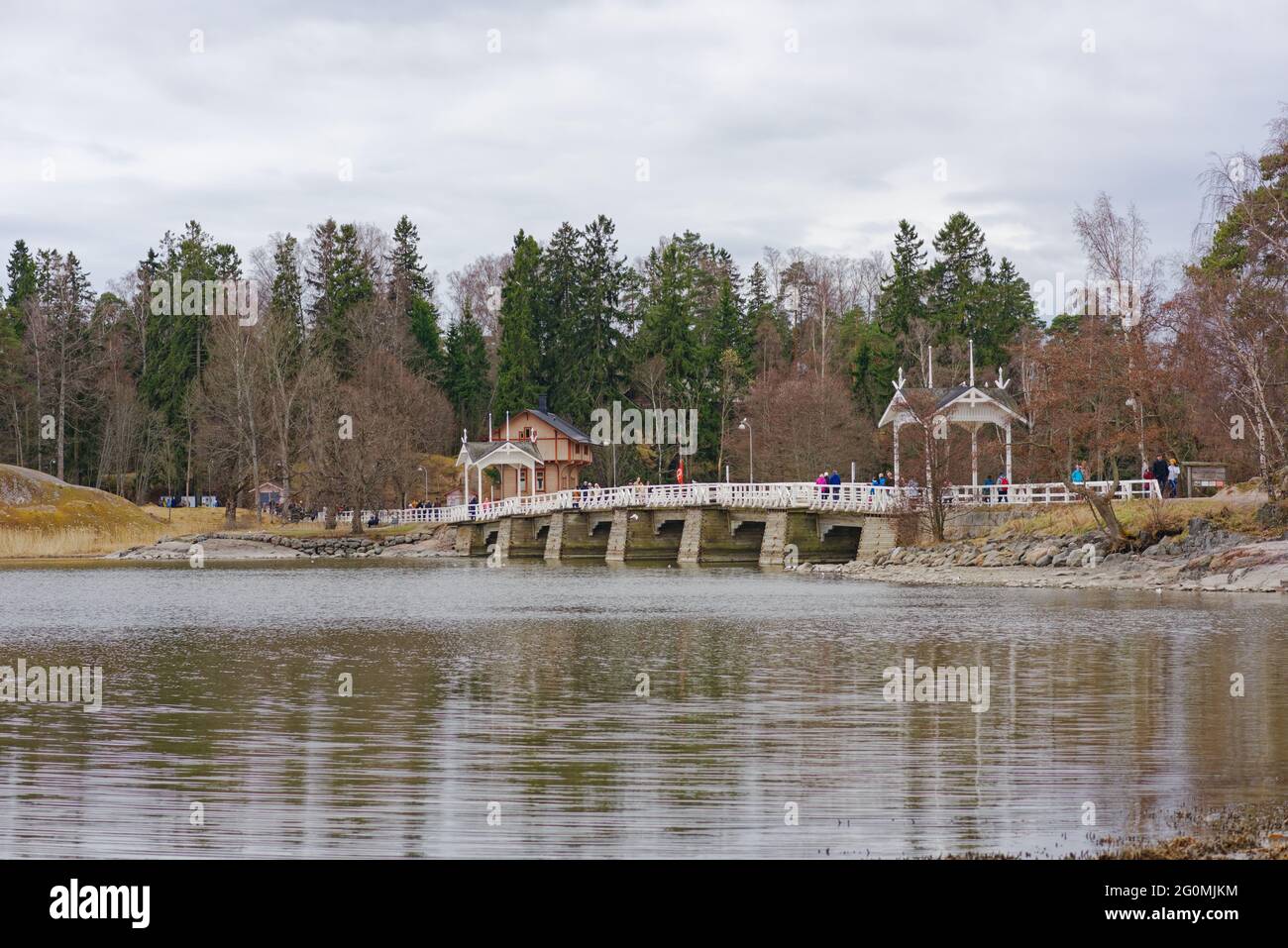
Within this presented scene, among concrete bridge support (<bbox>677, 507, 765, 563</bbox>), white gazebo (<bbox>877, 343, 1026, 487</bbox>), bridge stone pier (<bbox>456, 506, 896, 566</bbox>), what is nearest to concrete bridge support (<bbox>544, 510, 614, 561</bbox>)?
bridge stone pier (<bbox>456, 506, 896, 566</bbox>)

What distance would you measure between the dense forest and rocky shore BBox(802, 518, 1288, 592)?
16.6m

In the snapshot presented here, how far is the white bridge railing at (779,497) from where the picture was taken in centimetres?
4738

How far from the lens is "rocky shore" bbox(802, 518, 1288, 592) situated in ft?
111

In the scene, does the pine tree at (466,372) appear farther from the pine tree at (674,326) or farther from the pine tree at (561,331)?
the pine tree at (674,326)

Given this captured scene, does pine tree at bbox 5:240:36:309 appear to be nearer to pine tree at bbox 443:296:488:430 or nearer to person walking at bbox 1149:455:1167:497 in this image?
pine tree at bbox 443:296:488:430

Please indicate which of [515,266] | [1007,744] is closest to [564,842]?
[1007,744]

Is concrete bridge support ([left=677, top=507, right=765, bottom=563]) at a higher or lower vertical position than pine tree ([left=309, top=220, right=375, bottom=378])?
lower

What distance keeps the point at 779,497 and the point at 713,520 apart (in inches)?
192

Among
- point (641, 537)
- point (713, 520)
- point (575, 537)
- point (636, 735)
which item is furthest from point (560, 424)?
point (636, 735)

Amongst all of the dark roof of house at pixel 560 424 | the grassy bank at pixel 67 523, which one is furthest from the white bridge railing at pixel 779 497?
the dark roof of house at pixel 560 424

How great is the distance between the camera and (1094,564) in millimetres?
39594

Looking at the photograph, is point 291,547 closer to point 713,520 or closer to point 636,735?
point 713,520

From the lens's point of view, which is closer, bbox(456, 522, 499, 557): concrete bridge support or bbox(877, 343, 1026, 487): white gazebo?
bbox(877, 343, 1026, 487): white gazebo

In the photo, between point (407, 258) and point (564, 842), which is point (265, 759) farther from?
point (407, 258)
